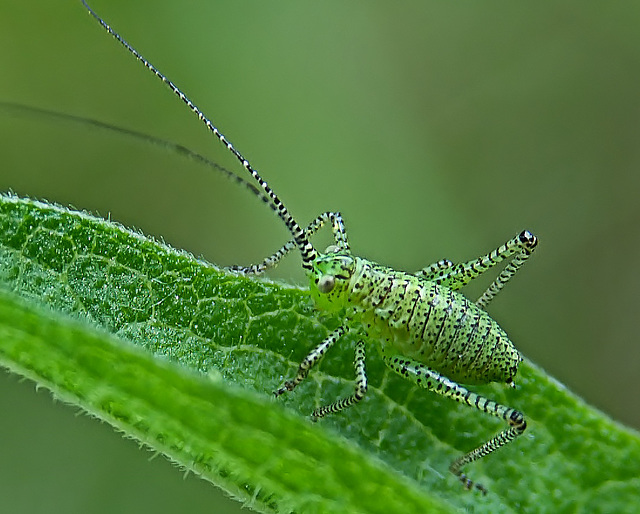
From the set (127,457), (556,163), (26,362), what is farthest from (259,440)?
(556,163)

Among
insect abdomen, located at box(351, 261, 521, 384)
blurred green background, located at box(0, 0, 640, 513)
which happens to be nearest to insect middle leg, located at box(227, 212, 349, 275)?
insect abdomen, located at box(351, 261, 521, 384)

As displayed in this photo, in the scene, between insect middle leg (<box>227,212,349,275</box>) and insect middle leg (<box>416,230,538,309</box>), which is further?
insect middle leg (<box>416,230,538,309</box>)

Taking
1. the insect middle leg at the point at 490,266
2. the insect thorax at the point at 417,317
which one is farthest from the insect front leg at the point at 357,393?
the insect middle leg at the point at 490,266

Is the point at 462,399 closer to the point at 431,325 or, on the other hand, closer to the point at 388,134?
the point at 431,325

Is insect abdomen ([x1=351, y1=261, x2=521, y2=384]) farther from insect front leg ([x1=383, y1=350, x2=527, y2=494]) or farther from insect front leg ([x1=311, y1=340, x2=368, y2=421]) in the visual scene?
insect front leg ([x1=311, y1=340, x2=368, y2=421])

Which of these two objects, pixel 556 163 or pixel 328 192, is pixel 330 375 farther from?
pixel 556 163

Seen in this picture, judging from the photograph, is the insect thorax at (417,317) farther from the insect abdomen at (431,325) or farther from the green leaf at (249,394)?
the green leaf at (249,394)

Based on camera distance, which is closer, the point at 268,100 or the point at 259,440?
the point at 259,440
